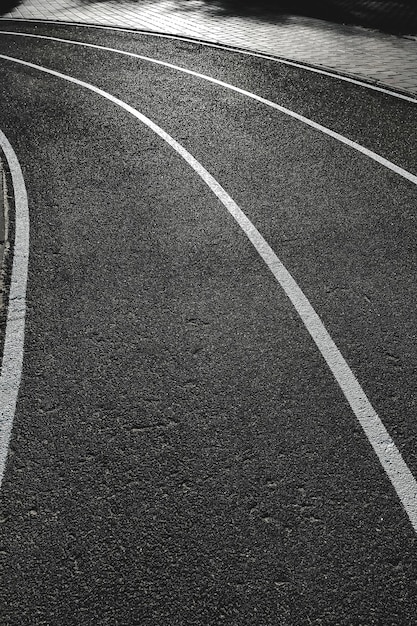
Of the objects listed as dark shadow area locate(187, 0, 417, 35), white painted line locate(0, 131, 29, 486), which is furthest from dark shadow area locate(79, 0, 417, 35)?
white painted line locate(0, 131, 29, 486)

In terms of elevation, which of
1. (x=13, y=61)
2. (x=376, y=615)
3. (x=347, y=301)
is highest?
(x=13, y=61)

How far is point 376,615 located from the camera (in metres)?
3.15

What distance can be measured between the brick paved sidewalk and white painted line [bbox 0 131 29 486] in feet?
26.3

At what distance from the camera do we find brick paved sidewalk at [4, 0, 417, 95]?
13430 mm

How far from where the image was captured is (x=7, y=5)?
76.5 feet

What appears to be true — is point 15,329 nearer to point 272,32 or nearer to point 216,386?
point 216,386

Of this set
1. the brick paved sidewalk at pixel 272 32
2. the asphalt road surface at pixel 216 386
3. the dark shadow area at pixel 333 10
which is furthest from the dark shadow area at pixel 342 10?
the asphalt road surface at pixel 216 386

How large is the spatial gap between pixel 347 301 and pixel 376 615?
9.91ft

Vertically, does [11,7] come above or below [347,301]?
above

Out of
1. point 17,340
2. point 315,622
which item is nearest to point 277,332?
point 17,340

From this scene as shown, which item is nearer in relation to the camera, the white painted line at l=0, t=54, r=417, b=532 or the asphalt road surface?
the asphalt road surface

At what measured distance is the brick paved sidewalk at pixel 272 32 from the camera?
13430 mm

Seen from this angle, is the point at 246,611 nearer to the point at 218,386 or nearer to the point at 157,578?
the point at 157,578

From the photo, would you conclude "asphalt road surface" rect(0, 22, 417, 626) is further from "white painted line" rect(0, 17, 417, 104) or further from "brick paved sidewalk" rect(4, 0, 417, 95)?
"brick paved sidewalk" rect(4, 0, 417, 95)
